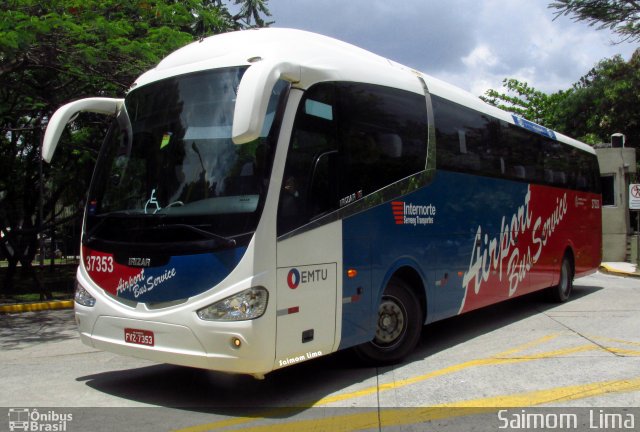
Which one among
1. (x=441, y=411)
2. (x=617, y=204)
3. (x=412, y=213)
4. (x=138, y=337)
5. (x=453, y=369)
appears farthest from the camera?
(x=617, y=204)

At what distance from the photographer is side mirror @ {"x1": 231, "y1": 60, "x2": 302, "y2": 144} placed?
4.27 m

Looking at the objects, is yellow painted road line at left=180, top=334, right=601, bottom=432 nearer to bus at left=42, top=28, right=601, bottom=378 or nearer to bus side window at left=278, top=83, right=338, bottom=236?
bus at left=42, top=28, right=601, bottom=378

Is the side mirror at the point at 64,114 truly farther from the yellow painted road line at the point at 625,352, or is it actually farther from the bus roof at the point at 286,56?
the yellow painted road line at the point at 625,352

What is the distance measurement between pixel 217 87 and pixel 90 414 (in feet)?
10.1

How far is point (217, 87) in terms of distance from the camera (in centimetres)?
531

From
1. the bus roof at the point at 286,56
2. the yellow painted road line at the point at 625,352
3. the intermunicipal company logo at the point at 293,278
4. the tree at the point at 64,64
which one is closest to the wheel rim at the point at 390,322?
the intermunicipal company logo at the point at 293,278

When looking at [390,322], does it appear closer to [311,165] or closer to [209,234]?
[311,165]

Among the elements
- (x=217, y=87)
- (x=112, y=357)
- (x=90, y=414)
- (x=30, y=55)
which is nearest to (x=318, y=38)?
(x=217, y=87)

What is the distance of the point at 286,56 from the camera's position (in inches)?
209

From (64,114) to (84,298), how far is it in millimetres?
1816

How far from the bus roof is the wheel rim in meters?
2.49

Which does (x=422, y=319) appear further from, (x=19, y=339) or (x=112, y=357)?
(x=19, y=339)

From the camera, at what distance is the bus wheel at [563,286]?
458 inches

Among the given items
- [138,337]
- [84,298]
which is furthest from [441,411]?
[84,298]
